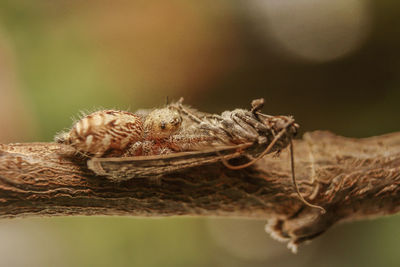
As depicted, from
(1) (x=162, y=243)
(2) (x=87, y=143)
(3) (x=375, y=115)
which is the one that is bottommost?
(1) (x=162, y=243)

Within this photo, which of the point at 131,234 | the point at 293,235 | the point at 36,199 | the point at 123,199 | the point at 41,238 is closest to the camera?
the point at 36,199

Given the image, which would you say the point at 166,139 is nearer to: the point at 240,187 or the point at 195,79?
the point at 240,187

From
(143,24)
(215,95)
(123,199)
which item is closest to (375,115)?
(215,95)

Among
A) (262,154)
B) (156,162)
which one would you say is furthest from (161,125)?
(262,154)

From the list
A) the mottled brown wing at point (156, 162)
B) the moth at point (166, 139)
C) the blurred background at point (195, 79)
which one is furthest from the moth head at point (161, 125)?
the blurred background at point (195, 79)

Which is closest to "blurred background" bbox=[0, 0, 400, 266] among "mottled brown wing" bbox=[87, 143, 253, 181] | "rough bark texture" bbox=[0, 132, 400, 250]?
"rough bark texture" bbox=[0, 132, 400, 250]

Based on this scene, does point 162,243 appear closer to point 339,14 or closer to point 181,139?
point 181,139
